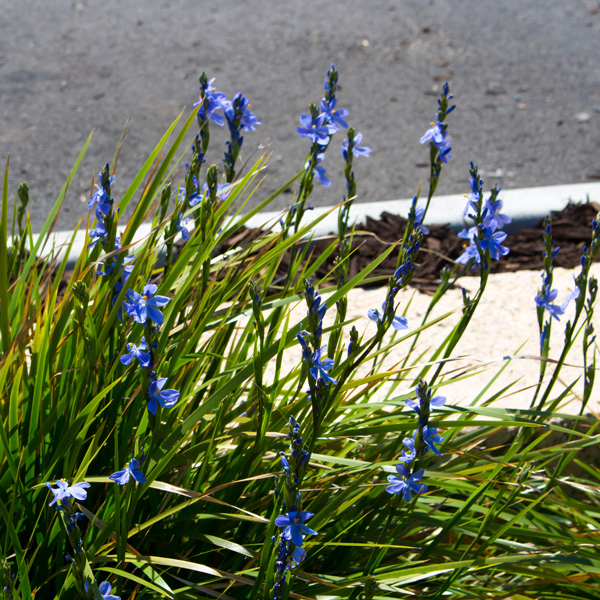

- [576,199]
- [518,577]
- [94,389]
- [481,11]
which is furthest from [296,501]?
[481,11]

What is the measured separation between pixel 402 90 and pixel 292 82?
0.88 metres

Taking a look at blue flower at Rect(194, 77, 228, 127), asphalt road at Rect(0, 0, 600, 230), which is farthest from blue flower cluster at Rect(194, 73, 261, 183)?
asphalt road at Rect(0, 0, 600, 230)

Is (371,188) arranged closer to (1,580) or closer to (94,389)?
(94,389)

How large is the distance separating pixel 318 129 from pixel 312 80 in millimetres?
4100

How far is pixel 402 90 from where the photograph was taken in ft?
17.8

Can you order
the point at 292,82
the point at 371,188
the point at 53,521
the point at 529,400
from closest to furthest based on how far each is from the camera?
the point at 53,521, the point at 529,400, the point at 371,188, the point at 292,82

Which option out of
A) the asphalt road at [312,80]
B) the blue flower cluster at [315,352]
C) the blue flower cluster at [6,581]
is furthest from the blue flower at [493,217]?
the asphalt road at [312,80]

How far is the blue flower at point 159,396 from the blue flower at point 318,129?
0.74m

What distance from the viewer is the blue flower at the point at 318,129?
1586mm

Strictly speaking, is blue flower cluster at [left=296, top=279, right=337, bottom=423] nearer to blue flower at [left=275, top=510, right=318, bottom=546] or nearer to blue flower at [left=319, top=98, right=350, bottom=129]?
blue flower at [left=275, top=510, right=318, bottom=546]

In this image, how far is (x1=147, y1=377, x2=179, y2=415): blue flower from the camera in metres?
1.07

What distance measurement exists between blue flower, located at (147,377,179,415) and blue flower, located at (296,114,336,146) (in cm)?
74

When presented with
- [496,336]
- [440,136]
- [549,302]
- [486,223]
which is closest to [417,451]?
[486,223]

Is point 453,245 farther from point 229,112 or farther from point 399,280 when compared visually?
point 399,280
